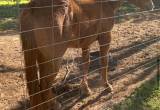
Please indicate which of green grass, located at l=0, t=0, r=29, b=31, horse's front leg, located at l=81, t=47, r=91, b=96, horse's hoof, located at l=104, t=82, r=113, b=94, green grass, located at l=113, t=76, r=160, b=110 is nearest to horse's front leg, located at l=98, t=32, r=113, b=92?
horse's hoof, located at l=104, t=82, r=113, b=94

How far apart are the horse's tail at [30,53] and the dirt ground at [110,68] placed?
13cm

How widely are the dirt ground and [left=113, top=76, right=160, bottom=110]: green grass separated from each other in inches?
4.8

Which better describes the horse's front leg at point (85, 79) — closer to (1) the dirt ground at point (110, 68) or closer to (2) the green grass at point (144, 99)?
(1) the dirt ground at point (110, 68)

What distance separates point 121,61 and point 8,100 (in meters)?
2.60

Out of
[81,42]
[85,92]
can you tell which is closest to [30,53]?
[81,42]

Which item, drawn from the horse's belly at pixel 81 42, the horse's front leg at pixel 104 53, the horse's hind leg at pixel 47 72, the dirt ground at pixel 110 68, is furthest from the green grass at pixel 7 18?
the horse's hind leg at pixel 47 72

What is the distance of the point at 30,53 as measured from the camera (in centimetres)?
415

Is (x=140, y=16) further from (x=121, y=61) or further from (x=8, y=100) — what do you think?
(x=8, y=100)

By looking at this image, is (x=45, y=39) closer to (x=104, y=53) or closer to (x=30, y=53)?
(x=30, y=53)

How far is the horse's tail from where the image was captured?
4.07 metres

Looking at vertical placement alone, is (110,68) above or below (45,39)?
below

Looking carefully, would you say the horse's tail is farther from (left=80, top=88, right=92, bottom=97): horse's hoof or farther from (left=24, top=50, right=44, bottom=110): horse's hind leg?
(left=80, top=88, right=92, bottom=97): horse's hoof

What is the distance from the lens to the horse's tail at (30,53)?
407cm

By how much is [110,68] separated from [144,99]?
49.3 inches
